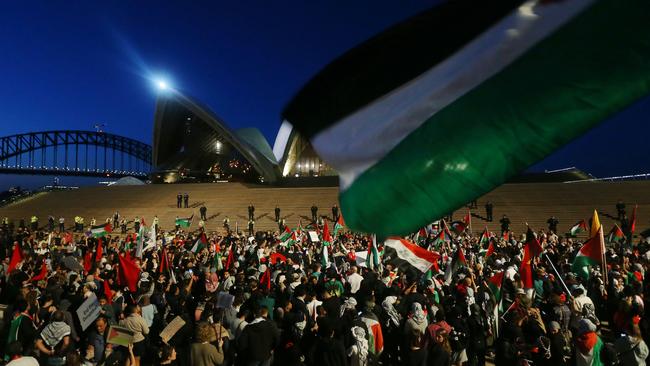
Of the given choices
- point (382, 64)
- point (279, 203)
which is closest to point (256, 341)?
point (382, 64)

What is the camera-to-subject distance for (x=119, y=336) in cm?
372

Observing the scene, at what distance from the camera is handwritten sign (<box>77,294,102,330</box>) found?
14.8 ft

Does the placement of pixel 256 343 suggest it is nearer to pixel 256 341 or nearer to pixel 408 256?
pixel 256 341

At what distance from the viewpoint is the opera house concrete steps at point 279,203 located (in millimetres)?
21328

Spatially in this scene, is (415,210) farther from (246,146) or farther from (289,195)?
(246,146)

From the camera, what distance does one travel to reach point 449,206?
265 centimetres

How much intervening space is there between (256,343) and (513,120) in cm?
319

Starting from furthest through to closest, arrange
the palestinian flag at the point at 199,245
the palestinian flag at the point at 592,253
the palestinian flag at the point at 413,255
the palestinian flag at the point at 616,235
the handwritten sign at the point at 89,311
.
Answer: the palestinian flag at the point at 616,235 < the palestinian flag at the point at 199,245 < the palestinian flag at the point at 592,253 < the palestinian flag at the point at 413,255 < the handwritten sign at the point at 89,311

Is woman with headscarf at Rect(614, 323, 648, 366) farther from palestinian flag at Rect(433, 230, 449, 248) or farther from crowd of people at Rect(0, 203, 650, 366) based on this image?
palestinian flag at Rect(433, 230, 449, 248)

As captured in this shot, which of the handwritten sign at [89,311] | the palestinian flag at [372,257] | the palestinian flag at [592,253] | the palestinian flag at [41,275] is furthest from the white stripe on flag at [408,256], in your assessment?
the palestinian flag at [41,275]

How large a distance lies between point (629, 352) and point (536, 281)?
284 centimetres

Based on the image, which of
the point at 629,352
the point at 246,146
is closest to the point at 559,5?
the point at 629,352

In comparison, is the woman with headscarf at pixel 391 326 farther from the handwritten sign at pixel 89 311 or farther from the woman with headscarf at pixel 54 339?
the woman with headscarf at pixel 54 339

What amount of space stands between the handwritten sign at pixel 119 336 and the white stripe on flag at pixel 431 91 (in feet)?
7.88
